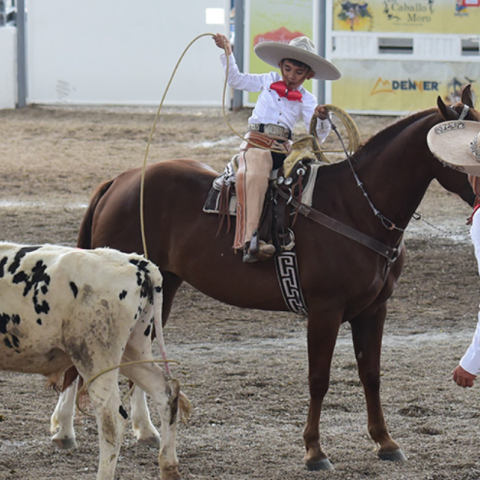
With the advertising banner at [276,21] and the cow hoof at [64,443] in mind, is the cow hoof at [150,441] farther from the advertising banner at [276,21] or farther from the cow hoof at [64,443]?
the advertising banner at [276,21]

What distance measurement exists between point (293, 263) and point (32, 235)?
222 inches

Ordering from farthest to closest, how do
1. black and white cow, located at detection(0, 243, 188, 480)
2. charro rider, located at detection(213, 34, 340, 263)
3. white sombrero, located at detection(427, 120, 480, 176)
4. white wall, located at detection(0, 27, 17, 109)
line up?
white wall, located at detection(0, 27, 17, 109)
charro rider, located at detection(213, 34, 340, 263)
white sombrero, located at detection(427, 120, 480, 176)
black and white cow, located at detection(0, 243, 188, 480)

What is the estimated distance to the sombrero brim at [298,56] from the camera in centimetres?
563

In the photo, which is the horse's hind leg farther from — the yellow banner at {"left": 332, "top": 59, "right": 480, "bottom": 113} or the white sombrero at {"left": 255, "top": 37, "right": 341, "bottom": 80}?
the yellow banner at {"left": 332, "top": 59, "right": 480, "bottom": 113}

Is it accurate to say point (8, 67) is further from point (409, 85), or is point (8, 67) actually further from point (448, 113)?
point (448, 113)

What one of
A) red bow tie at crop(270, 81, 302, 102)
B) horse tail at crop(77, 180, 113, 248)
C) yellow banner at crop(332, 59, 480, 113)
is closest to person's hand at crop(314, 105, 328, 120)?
red bow tie at crop(270, 81, 302, 102)

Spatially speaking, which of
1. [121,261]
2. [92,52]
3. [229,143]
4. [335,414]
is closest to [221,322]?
[335,414]

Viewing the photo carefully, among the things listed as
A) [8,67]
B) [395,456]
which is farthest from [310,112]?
[8,67]

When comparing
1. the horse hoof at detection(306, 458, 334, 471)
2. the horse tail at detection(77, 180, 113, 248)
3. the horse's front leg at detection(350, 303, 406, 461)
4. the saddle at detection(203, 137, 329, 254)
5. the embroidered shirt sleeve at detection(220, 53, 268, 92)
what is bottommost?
the horse hoof at detection(306, 458, 334, 471)

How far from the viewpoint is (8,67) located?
53.9ft

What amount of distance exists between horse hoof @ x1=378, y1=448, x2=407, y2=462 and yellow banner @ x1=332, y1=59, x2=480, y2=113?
11.6 m

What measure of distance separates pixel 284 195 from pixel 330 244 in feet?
1.42

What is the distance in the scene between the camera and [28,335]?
Result: 4.28 meters

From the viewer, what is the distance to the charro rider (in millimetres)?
5434
